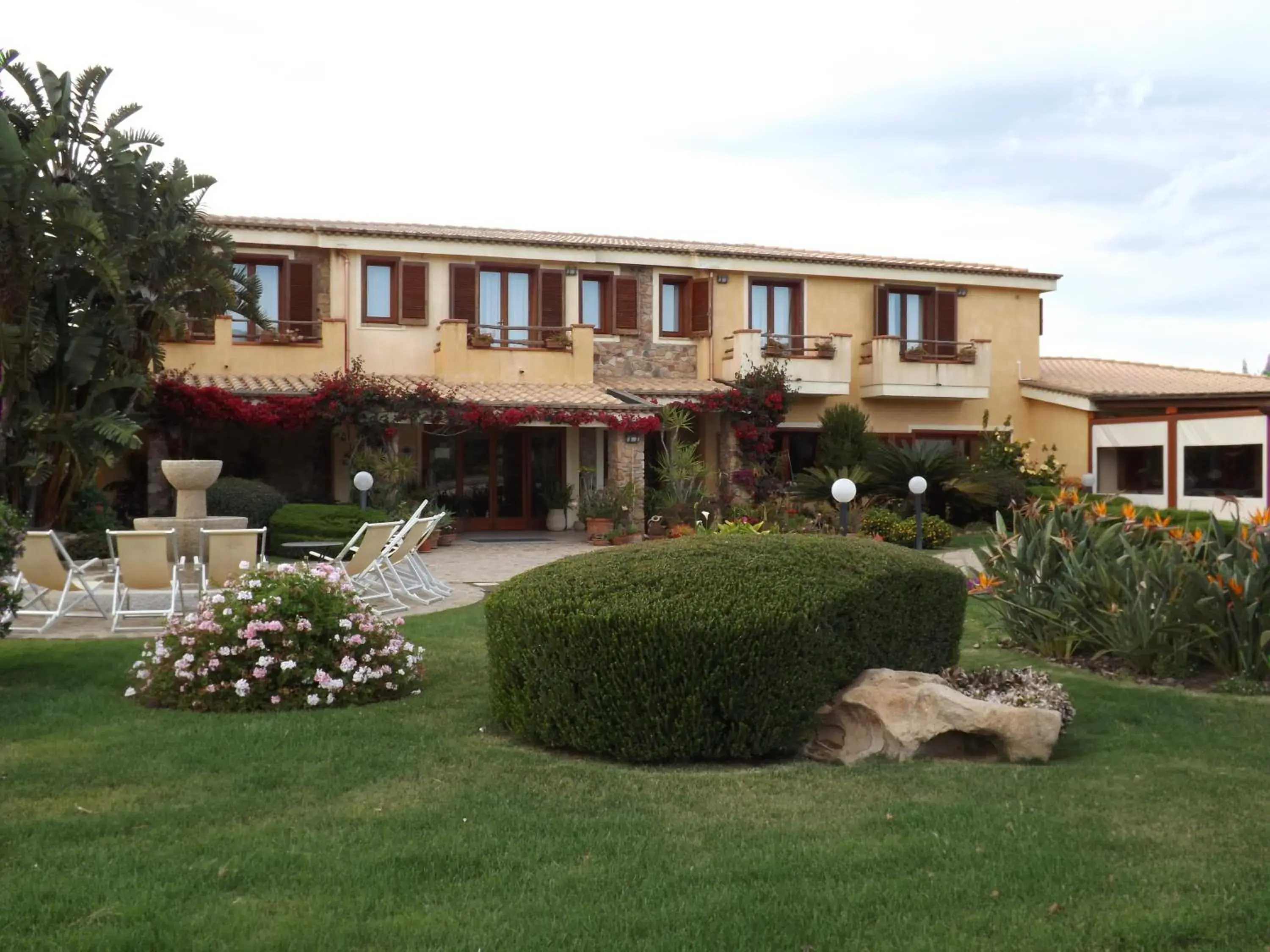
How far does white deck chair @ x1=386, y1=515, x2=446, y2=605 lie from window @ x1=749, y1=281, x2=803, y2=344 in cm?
1455

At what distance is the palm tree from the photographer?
1742cm

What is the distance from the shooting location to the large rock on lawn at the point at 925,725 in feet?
20.5

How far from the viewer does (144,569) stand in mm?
10906

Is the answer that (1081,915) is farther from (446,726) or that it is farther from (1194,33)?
(1194,33)

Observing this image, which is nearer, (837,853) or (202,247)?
(837,853)

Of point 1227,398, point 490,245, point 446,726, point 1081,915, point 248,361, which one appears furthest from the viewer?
point 1227,398

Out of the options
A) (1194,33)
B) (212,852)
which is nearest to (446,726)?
(212,852)

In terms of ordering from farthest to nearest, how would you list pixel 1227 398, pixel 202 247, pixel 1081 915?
pixel 1227 398 < pixel 202 247 < pixel 1081 915

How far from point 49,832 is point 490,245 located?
2132cm

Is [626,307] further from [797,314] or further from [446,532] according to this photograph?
[446,532]

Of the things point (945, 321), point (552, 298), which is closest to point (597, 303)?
point (552, 298)

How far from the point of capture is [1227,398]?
90.4 ft

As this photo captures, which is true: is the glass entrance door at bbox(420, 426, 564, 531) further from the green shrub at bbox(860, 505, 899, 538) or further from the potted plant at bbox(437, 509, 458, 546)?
the green shrub at bbox(860, 505, 899, 538)

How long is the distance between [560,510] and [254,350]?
22.5 feet
